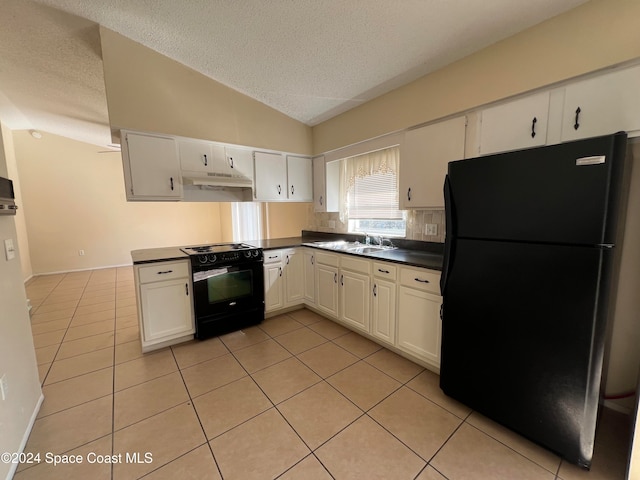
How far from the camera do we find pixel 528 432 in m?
1.50

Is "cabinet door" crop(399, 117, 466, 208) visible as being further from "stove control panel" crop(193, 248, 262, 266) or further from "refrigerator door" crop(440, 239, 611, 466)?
"stove control panel" crop(193, 248, 262, 266)

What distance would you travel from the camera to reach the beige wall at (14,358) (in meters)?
1.39

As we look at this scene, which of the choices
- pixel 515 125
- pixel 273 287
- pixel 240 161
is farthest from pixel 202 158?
pixel 515 125

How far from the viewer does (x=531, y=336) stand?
1.46 m

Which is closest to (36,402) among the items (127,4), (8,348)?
(8,348)

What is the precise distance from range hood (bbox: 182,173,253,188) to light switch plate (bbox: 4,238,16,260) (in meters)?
1.41

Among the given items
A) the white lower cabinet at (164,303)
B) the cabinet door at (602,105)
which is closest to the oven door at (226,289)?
the white lower cabinet at (164,303)

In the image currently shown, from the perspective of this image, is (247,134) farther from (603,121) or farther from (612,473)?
(612,473)

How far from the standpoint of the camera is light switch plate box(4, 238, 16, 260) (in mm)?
1600

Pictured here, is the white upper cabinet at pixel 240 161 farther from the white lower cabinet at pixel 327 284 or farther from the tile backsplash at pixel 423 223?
the tile backsplash at pixel 423 223

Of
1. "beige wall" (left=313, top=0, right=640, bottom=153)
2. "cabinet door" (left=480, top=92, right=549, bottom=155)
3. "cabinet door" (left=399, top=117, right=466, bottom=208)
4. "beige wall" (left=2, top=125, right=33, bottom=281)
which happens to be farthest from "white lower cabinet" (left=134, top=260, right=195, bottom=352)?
"beige wall" (left=2, top=125, right=33, bottom=281)

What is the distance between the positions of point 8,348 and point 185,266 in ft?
4.21

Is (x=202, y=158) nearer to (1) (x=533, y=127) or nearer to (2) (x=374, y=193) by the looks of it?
(2) (x=374, y=193)

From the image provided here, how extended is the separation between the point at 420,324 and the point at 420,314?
0.09 m
